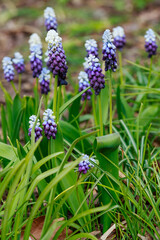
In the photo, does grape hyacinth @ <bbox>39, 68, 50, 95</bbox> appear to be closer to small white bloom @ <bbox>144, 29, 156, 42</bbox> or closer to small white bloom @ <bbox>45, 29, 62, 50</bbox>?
small white bloom @ <bbox>45, 29, 62, 50</bbox>

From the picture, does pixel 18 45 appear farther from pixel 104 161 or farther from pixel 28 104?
pixel 104 161

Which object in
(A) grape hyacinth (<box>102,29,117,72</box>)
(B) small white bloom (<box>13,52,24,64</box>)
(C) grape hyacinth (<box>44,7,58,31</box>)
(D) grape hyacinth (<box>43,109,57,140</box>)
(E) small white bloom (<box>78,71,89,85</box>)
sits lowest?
(D) grape hyacinth (<box>43,109,57,140</box>)

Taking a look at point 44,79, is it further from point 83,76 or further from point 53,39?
point 53,39

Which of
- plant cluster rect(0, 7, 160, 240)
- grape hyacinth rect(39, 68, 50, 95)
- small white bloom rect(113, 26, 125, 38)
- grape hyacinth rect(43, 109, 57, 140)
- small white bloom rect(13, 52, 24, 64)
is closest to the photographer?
plant cluster rect(0, 7, 160, 240)

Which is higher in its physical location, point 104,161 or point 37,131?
point 37,131

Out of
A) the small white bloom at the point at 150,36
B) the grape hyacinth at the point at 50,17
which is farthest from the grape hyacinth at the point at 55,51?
the small white bloom at the point at 150,36

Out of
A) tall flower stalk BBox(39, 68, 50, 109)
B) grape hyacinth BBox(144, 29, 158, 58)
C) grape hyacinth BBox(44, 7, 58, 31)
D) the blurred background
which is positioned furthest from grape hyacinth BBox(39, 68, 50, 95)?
the blurred background

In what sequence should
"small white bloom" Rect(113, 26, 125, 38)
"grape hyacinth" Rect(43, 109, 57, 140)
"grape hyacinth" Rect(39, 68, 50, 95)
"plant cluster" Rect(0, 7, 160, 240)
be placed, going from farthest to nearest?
"small white bloom" Rect(113, 26, 125, 38), "grape hyacinth" Rect(39, 68, 50, 95), "grape hyacinth" Rect(43, 109, 57, 140), "plant cluster" Rect(0, 7, 160, 240)

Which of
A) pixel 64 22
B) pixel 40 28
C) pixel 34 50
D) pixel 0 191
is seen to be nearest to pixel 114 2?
pixel 64 22
